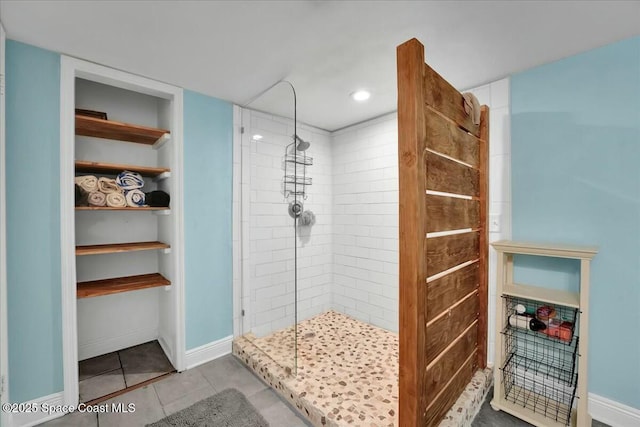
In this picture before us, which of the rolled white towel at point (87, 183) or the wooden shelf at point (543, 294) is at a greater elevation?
the rolled white towel at point (87, 183)

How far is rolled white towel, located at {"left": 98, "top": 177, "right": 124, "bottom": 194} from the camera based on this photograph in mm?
1992

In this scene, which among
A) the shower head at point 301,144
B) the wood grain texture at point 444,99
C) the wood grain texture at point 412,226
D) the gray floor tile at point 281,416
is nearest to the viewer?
the wood grain texture at point 412,226

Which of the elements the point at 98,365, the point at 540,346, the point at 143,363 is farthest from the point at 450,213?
the point at 98,365

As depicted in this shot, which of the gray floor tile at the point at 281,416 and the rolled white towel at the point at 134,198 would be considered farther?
the rolled white towel at the point at 134,198

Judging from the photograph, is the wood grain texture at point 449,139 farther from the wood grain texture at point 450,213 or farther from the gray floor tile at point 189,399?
the gray floor tile at point 189,399

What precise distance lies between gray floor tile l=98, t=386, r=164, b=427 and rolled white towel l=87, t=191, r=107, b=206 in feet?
4.46

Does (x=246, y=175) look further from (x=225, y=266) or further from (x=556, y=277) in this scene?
(x=556, y=277)

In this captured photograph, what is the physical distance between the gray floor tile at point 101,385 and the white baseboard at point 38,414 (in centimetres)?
15

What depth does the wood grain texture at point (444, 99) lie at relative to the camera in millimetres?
1285

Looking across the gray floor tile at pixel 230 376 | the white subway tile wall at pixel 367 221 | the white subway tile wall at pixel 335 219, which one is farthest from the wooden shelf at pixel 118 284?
the white subway tile wall at pixel 367 221

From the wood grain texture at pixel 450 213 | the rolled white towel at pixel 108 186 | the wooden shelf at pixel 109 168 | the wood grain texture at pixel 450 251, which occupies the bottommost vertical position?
the wood grain texture at pixel 450 251

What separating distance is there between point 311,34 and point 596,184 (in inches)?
76.7

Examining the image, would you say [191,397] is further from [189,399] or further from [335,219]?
[335,219]

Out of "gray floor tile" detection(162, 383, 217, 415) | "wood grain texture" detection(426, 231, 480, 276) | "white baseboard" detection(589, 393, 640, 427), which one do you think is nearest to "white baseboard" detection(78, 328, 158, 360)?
"gray floor tile" detection(162, 383, 217, 415)
